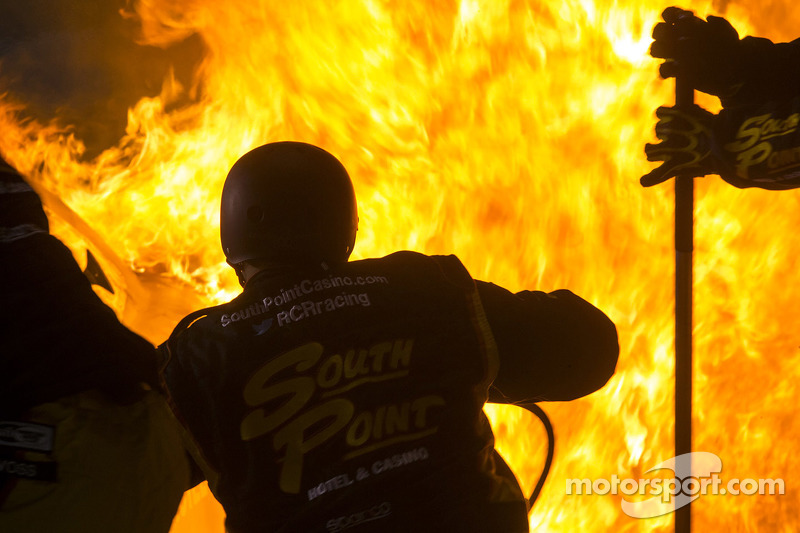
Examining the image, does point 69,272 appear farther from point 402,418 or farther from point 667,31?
point 667,31

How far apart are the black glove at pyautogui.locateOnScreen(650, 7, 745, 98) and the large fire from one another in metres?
0.63

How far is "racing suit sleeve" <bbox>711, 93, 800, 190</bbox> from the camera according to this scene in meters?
2.06

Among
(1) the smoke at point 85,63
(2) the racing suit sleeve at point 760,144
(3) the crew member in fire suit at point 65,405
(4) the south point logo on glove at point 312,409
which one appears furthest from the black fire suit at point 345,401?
(1) the smoke at point 85,63

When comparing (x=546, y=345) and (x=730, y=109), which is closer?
(x=546, y=345)

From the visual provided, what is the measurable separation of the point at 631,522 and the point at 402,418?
7.40 ft

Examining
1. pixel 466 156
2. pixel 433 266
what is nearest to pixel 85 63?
pixel 466 156

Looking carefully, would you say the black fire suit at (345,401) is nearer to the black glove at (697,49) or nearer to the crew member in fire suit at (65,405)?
the crew member in fire suit at (65,405)

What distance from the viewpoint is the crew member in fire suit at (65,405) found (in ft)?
3.26

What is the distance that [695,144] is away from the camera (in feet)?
7.13

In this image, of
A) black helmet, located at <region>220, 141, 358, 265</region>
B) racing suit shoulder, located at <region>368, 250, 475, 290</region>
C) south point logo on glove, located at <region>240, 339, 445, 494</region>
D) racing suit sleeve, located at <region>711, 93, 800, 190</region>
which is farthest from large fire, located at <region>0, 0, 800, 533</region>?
south point logo on glove, located at <region>240, 339, 445, 494</region>

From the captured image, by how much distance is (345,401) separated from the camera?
1296 millimetres

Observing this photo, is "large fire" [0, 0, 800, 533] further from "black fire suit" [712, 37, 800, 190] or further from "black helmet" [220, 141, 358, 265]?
"black helmet" [220, 141, 358, 265]

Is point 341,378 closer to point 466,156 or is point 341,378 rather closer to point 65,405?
point 65,405

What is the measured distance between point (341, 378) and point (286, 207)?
460mm
